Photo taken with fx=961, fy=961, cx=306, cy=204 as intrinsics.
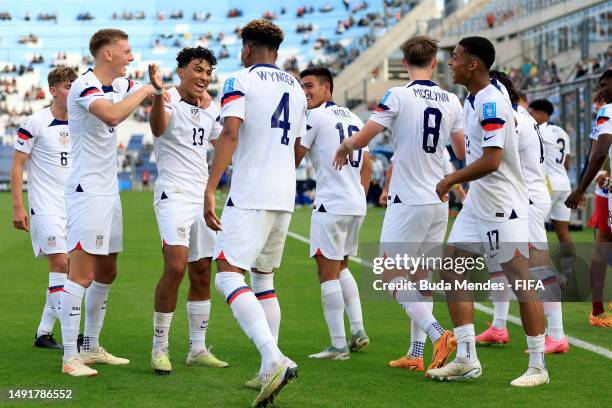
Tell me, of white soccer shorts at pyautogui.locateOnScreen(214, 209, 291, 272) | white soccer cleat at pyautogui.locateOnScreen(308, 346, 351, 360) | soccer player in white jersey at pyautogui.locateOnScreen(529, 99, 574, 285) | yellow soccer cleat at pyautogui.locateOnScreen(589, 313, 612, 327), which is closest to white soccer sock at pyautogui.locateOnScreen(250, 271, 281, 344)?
white soccer shorts at pyautogui.locateOnScreen(214, 209, 291, 272)

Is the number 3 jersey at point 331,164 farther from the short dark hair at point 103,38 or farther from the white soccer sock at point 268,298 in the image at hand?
the short dark hair at point 103,38

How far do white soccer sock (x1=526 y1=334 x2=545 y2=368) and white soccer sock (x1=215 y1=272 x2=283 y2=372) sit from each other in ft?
5.77

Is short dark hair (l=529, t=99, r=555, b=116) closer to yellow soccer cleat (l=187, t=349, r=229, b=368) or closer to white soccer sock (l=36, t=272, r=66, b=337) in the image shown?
yellow soccer cleat (l=187, t=349, r=229, b=368)

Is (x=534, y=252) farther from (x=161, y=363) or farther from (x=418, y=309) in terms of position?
(x=161, y=363)

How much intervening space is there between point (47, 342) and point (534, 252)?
3.95 m

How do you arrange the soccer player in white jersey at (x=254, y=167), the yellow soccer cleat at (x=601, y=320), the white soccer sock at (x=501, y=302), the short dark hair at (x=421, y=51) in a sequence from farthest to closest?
the yellow soccer cleat at (x=601, y=320) → the white soccer sock at (x=501, y=302) → the short dark hair at (x=421, y=51) → the soccer player in white jersey at (x=254, y=167)

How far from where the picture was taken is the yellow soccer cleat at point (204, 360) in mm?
6793

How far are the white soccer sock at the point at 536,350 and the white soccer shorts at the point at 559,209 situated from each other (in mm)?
5896

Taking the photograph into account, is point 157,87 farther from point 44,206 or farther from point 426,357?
point 426,357

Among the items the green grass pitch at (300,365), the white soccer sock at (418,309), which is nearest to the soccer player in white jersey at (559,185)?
the green grass pitch at (300,365)

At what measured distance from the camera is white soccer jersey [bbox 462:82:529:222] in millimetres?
6125

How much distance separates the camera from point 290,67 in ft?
216

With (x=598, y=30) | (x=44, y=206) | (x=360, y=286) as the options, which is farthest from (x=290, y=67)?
(x=44, y=206)

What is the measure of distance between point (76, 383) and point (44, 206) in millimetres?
2150
